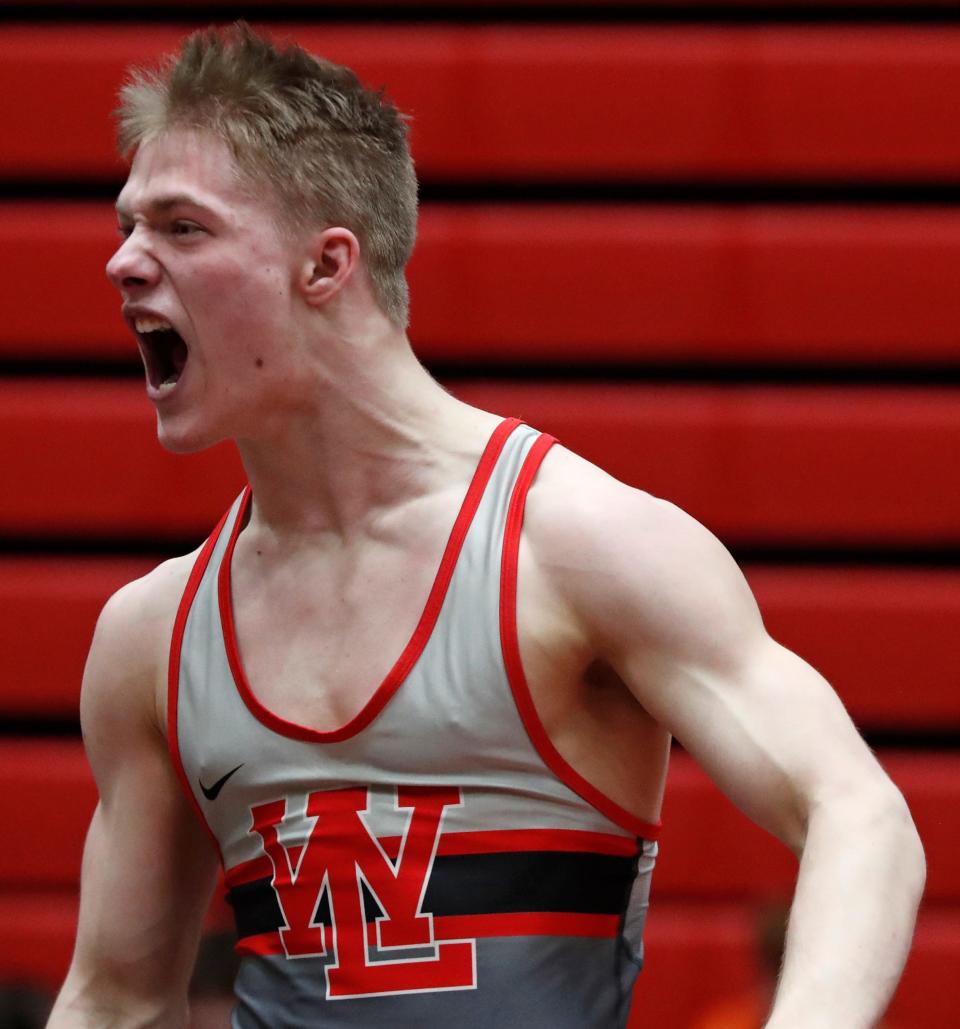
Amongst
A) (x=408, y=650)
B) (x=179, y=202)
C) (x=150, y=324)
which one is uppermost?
(x=179, y=202)

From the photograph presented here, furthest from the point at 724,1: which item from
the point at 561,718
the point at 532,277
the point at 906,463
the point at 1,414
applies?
the point at 561,718

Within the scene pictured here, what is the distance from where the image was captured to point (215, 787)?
2.09 metres

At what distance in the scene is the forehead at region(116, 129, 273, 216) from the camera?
2031 millimetres

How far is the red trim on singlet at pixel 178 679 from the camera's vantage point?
2.13 m

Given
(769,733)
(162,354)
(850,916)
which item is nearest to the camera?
(850,916)

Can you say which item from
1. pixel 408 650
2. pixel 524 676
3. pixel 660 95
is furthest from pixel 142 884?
pixel 660 95

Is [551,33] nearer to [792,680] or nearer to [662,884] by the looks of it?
[662,884]

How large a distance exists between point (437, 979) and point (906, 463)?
2.57 meters

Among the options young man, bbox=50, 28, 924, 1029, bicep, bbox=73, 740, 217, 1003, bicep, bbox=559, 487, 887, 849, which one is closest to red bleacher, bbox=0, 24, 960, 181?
young man, bbox=50, 28, 924, 1029

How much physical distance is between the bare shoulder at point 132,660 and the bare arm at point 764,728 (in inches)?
19.8

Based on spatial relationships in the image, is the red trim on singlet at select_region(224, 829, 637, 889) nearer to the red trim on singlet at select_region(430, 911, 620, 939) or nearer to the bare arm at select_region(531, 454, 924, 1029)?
the red trim on singlet at select_region(430, 911, 620, 939)

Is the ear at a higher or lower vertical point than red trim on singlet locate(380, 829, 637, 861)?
higher

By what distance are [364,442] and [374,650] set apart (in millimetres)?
238

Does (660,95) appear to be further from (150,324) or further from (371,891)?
(371,891)
